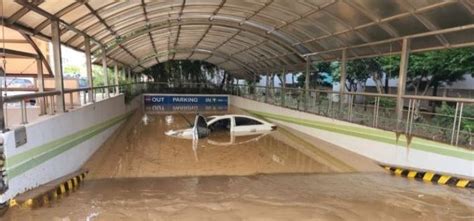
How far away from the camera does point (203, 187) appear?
705cm

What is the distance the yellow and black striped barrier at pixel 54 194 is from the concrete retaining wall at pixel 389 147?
6.82 m

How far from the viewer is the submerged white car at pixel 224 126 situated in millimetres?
14415

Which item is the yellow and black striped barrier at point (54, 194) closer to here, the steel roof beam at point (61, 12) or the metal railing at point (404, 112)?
the steel roof beam at point (61, 12)

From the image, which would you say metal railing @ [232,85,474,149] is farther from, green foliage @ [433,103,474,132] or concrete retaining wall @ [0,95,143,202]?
concrete retaining wall @ [0,95,143,202]

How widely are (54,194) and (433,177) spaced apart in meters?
7.02

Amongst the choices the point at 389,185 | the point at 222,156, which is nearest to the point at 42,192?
the point at 222,156

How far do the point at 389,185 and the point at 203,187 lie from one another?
357 centimetres

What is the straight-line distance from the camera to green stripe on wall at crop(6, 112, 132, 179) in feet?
17.4

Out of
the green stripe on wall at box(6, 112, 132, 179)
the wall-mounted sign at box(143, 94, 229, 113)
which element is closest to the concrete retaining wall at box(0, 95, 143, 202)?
the green stripe on wall at box(6, 112, 132, 179)

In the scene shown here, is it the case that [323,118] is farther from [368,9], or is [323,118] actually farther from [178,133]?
[178,133]

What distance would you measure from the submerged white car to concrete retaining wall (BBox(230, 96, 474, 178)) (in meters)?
2.09

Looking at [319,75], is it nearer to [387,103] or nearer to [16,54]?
[387,103]

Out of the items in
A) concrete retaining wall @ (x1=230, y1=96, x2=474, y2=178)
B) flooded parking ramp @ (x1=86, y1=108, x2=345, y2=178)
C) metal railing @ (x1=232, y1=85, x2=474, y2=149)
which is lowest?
flooded parking ramp @ (x1=86, y1=108, x2=345, y2=178)

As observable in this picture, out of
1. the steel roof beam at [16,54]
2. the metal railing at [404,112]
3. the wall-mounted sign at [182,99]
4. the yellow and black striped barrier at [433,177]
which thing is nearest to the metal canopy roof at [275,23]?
the steel roof beam at [16,54]
